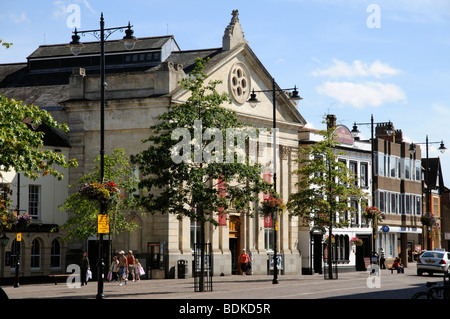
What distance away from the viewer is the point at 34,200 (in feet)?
155

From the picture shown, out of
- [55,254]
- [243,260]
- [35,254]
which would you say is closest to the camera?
[35,254]

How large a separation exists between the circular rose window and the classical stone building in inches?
2.7

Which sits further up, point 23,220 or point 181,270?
point 23,220

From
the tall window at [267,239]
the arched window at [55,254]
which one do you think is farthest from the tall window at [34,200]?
the tall window at [267,239]

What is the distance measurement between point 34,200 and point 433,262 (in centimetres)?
2536

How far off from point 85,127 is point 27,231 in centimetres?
778

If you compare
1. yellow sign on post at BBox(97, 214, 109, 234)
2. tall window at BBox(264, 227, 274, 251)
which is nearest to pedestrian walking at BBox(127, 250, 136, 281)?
tall window at BBox(264, 227, 274, 251)

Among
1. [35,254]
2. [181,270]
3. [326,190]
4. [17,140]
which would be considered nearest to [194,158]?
[17,140]

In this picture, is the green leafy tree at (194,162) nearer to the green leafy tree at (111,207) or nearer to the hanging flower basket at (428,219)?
the green leafy tree at (111,207)

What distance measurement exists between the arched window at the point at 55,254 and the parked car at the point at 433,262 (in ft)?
74.9

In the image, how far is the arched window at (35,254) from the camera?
4659 cm

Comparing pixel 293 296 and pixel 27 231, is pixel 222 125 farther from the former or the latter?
pixel 27 231

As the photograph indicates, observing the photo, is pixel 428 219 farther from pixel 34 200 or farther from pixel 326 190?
pixel 34 200

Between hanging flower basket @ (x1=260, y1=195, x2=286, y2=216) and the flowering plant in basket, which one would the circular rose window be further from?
the flowering plant in basket
